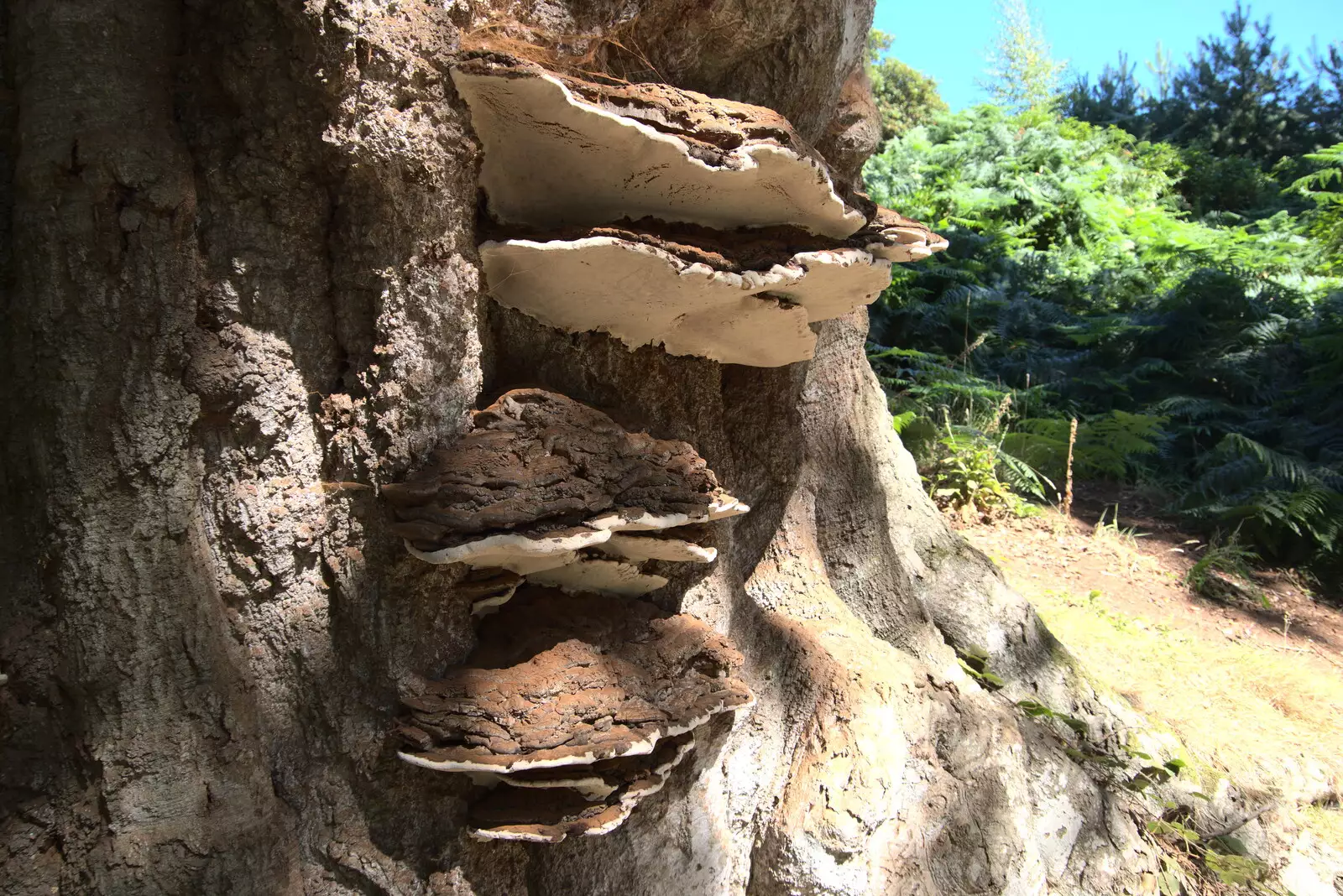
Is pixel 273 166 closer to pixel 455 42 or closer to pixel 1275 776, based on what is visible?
pixel 455 42

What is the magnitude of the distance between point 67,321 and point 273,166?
43 centimetres

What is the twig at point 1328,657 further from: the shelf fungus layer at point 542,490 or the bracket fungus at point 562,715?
the shelf fungus layer at point 542,490

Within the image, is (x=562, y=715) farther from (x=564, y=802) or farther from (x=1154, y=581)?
(x=1154, y=581)

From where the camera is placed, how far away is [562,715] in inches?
62.7

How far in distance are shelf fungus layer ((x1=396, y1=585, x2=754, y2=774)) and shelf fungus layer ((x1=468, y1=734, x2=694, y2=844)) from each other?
4cm

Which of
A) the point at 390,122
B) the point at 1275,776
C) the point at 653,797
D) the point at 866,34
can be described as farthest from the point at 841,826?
the point at 1275,776

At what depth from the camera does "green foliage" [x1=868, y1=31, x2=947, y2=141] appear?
1952cm

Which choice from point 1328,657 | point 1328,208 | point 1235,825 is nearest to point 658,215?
point 1235,825

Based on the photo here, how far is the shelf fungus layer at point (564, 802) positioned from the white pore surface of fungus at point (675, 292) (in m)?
0.94

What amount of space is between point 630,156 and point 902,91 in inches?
842

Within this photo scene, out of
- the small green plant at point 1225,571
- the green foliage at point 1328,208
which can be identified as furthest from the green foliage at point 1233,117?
the small green plant at point 1225,571

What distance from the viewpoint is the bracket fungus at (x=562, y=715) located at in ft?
5.04

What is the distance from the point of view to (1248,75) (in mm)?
17625

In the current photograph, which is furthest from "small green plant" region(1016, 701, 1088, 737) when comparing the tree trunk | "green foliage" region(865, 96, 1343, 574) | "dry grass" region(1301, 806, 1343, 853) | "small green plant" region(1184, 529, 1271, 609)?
"small green plant" region(1184, 529, 1271, 609)
